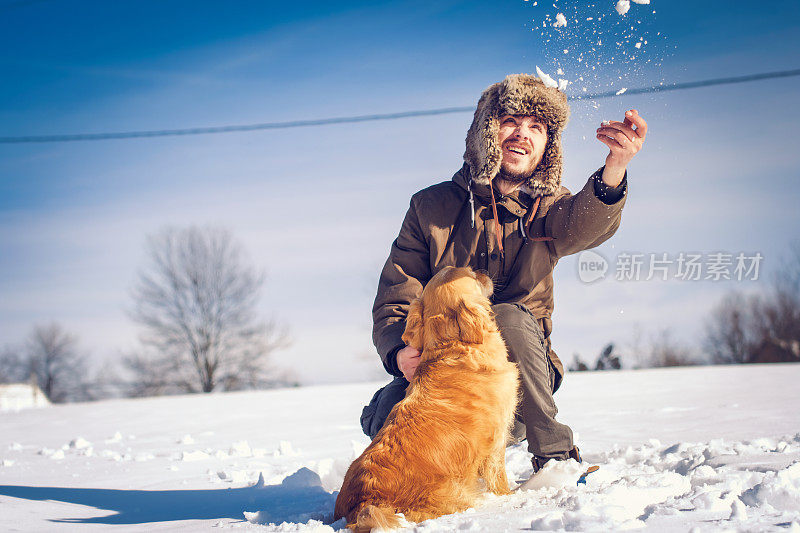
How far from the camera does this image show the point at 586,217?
2.72 metres

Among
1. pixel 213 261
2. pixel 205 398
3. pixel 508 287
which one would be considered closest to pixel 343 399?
pixel 205 398

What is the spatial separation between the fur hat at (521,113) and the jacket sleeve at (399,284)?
16.3 inches

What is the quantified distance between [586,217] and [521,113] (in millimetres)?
703

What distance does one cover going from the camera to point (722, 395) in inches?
266

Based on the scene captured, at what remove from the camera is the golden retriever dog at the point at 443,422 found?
2143 mm

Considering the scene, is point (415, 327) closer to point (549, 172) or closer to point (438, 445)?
point (438, 445)

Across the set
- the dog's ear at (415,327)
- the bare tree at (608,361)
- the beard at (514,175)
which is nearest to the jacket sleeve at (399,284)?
the dog's ear at (415,327)

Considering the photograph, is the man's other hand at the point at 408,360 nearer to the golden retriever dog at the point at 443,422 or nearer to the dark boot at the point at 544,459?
the golden retriever dog at the point at 443,422

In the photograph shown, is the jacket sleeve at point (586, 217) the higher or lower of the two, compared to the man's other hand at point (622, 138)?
lower

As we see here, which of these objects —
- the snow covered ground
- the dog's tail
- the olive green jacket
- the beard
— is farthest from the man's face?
the dog's tail

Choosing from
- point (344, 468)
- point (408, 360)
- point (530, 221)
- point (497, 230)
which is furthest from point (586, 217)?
point (344, 468)

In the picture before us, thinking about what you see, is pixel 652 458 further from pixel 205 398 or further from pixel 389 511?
pixel 205 398

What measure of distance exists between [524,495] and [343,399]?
7.07m

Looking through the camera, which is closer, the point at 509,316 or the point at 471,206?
the point at 509,316
